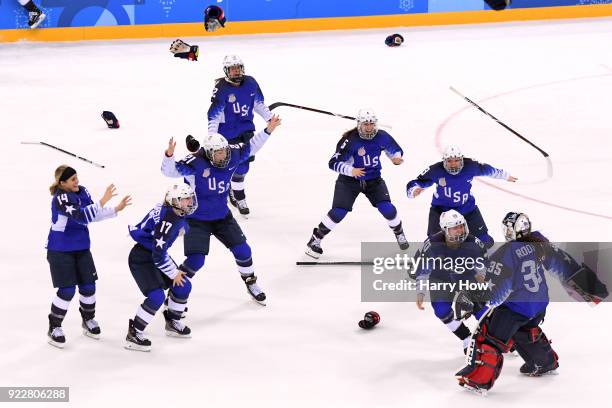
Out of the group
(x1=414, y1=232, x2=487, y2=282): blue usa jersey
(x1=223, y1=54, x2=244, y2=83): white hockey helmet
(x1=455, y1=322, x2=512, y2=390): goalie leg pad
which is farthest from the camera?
(x1=223, y1=54, x2=244, y2=83): white hockey helmet

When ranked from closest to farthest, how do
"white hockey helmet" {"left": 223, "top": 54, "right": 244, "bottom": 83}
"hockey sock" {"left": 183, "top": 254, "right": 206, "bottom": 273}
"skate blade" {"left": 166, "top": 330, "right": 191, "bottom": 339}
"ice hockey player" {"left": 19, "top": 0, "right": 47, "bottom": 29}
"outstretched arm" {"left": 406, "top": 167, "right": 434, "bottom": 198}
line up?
"skate blade" {"left": 166, "top": 330, "right": 191, "bottom": 339}
"hockey sock" {"left": 183, "top": 254, "right": 206, "bottom": 273}
"outstretched arm" {"left": 406, "top": 167, "right": 434, "bottom": 198}
"white hockey helmet" {"left": 223, "top": 54, "right": 244, "bottom": 83}
"ice hockey player" {"left": 19, "top": 0, "right": 47, "bottom": 29}

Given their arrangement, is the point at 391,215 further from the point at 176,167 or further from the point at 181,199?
the point at 181,199

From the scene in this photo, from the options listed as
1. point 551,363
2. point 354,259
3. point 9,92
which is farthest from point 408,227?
point 9,92

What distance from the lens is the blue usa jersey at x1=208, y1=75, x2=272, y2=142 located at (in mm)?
12641

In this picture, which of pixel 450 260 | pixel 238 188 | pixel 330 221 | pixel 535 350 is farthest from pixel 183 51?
pixel 535 350

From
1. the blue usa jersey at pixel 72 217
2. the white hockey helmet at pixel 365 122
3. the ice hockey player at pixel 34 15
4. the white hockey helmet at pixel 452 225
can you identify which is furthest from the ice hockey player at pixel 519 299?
the ice hockey player at pixel 34 15

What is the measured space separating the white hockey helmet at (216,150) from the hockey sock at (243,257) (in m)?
0.75

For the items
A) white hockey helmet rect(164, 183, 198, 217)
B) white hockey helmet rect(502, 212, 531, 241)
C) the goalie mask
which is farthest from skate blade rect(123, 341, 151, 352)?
the goalie mask

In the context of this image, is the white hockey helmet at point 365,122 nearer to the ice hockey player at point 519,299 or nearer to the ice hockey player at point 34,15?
the ice hockey player at point 519,299

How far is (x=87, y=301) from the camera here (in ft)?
31.1

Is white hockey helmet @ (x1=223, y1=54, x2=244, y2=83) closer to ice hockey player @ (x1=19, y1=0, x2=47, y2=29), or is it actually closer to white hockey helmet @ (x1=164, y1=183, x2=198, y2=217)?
white hockey helmet @ (x1=164, y1=183, x2=198, y2=217)

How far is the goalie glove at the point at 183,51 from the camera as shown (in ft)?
49.7

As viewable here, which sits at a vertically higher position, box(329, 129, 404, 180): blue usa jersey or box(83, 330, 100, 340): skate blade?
box(329, 129, 404, 180): blue usa jersey

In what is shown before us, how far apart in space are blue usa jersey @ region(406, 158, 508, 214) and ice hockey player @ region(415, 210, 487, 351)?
131 centimetres
